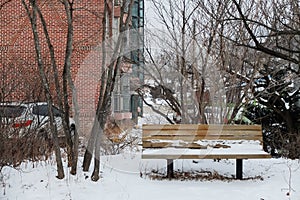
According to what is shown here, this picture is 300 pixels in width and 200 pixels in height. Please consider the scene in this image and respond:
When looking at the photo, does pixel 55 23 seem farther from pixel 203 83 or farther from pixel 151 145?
pixel 151 145

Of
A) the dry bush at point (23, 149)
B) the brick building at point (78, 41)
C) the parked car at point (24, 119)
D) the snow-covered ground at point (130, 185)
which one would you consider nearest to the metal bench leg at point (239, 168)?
the snow-covered ground at point (130, 185)

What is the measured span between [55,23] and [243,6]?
29.3ft

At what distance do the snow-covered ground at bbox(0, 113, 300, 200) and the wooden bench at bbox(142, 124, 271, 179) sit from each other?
351mm

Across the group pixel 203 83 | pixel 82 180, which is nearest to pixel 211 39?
pixel 203 83

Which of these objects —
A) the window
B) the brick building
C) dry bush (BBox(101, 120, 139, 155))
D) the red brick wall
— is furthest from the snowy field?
the red brick wall

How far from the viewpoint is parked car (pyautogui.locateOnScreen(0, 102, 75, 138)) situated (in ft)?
18.1

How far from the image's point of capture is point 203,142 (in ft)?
19.1

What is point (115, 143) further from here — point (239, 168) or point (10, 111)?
point (239, 168)

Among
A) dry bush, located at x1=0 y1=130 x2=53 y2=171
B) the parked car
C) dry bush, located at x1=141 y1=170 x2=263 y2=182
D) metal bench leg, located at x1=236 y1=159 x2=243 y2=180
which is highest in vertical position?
the parked car

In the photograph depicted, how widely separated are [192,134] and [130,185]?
1.39 metres

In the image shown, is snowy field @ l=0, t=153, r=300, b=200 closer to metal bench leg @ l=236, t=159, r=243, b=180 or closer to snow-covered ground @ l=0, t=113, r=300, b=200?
snow-covered ground @ l=0, t=113, r=300, b=200

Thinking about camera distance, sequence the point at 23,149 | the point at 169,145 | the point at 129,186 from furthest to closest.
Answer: the point at 169,145 < the point at 23,149 < the point at 129,186

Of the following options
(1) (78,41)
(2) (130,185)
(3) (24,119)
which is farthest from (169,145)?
(1) (78,41)

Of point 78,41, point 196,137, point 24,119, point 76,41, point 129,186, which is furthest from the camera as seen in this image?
point 76,41
